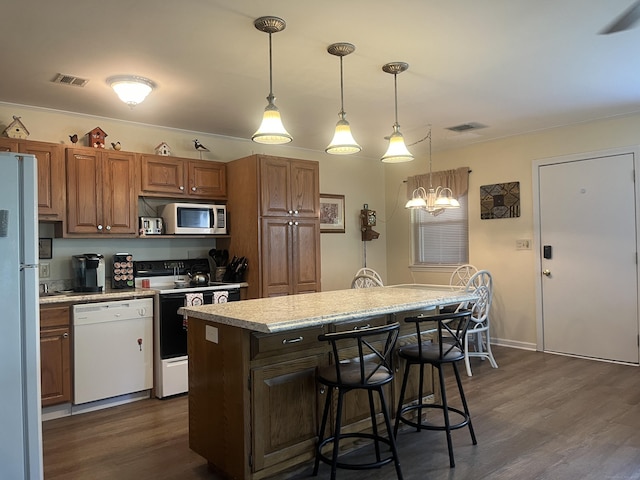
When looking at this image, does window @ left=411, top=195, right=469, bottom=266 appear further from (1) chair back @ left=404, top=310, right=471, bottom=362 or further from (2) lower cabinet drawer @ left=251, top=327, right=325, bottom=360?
(2) lower cabinet drawer @ left=251, top=327, right=325, bottom=360

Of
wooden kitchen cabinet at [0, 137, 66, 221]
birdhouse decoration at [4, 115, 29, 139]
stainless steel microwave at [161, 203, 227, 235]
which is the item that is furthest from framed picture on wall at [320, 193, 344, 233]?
birdhouse decoration at [4, 115, 29, 139]

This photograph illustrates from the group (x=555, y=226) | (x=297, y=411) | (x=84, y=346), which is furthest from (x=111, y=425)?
(x=555, y=226)

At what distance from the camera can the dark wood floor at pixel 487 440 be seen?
2.57m

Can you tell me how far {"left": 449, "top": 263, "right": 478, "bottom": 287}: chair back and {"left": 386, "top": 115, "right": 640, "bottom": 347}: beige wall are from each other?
0.42ft

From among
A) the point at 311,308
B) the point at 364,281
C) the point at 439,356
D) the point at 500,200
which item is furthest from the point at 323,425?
the point at 500,200

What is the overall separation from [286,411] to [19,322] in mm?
1346

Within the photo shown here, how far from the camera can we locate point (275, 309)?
260cm

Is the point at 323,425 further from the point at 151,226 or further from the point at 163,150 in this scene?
the point at 163,150

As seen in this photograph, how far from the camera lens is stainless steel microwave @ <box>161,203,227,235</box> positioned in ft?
14.4

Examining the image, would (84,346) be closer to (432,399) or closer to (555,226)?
(432,399)

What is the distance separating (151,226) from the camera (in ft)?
14.4

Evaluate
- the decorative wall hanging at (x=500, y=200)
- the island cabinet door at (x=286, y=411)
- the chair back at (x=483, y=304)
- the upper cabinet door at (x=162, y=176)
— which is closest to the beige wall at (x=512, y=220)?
the decorative wall hanging at (x=500, y=200)

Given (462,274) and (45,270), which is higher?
(45,270)

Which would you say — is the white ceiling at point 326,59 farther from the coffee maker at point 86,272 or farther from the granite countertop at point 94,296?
the granite countertop at point 94,296
